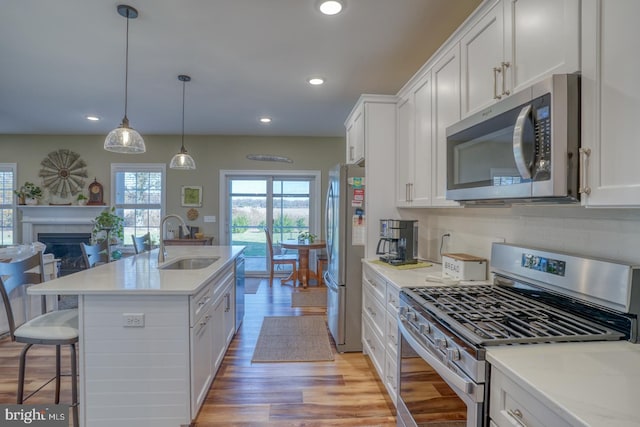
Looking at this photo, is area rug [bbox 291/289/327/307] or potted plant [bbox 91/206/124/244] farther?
potted plant [bbox 91/206/124/244]

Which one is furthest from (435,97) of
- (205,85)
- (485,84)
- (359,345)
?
(205,85)

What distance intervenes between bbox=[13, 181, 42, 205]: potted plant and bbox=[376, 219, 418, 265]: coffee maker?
19.9ft

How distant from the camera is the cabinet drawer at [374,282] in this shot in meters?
2.25

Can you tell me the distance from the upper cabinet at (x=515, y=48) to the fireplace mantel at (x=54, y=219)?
6.07 metres

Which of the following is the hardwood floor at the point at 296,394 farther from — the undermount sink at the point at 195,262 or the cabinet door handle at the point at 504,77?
the cabinet door handle at the point at 504,77

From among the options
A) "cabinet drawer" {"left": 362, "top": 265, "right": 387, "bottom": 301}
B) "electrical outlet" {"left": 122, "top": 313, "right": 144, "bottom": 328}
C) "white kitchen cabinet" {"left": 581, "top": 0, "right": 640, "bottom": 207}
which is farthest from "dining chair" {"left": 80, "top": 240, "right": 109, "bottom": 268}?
"white kitchen cabinet" {"left": 581, "top": 0, "right": 640, "bottom": 207}

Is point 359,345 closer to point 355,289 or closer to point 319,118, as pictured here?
point 355,289

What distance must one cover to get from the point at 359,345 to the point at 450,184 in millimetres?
1819

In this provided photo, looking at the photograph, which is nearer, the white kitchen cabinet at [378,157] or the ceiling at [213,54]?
the ceiling at [213,54]

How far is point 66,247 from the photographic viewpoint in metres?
5.62

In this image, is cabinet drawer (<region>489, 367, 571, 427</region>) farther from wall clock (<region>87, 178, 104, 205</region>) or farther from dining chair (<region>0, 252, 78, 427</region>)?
wall clock (<region>87, 178, 104, 205</region>)

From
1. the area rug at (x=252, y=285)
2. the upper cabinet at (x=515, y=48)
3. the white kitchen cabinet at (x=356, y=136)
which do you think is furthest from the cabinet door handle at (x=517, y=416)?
the area rug at (x=252, y=285)

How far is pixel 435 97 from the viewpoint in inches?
83.5

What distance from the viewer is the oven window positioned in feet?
3.80
